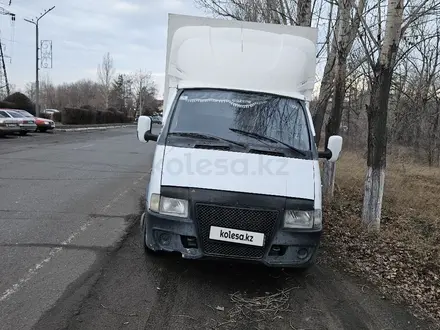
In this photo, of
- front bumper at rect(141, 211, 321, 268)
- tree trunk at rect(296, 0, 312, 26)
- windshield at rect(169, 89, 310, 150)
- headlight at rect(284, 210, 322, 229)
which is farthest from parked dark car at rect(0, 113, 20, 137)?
headlight at rect(284, 210, 322, 229)

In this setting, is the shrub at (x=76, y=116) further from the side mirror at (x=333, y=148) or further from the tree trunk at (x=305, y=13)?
the side mirror at (x=333, y=148)

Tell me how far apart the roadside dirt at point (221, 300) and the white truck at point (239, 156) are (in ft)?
1.25

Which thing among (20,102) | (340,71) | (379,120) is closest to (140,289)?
(379,120)

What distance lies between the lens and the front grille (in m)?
4.03

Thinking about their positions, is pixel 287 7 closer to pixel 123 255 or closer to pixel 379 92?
pixel 379 92

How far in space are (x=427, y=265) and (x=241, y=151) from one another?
10.3ft

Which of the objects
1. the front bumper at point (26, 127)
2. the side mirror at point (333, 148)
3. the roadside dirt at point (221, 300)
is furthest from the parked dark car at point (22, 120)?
the side mirror at point (333, 148)

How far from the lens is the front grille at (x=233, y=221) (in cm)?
403

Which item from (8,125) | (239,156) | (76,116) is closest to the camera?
(239,156)

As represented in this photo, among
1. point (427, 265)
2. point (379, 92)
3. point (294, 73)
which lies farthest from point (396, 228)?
point (294, 73)

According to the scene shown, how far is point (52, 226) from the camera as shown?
19.9ft

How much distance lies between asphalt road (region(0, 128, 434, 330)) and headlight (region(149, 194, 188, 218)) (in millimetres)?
800

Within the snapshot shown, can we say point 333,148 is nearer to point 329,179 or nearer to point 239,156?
point 239,156

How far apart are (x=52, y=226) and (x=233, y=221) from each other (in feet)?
11.0
